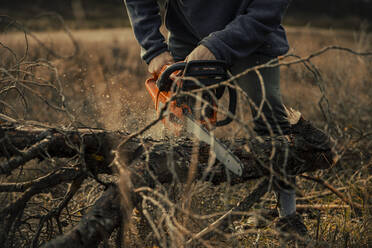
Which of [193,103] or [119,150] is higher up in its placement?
[119,150]

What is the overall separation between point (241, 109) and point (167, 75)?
3.10 ft

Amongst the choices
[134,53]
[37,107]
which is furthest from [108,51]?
[37,107]

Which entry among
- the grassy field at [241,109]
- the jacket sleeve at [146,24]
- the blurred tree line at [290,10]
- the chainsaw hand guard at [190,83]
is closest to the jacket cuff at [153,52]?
the jacket sleeve at [146,24]

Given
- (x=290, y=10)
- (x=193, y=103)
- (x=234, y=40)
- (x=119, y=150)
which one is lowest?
(x=290, y=10)

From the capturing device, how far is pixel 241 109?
147 centimetres

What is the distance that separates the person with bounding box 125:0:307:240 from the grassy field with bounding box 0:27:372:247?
29cm

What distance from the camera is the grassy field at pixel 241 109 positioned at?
A: 229 centimetres

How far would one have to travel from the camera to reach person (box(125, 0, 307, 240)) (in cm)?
237

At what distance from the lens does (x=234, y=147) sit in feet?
7.35

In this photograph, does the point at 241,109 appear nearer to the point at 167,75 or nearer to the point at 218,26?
the point at 167,75

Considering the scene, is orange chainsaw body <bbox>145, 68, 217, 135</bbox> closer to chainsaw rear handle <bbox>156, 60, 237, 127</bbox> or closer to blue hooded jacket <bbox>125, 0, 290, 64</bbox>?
chainsaw rear handle <bbox>156, 60, 237, 127</bbox>

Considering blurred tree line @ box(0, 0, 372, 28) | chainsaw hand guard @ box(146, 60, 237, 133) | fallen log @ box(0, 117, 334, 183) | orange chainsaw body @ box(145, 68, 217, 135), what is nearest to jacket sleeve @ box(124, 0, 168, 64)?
orange chainsaw body @ box(145, 68, 217, 135)

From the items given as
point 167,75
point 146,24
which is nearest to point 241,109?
point 167,75

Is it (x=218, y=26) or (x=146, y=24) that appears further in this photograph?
(x=146, y=24)
